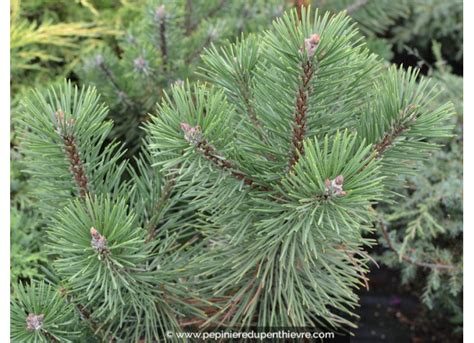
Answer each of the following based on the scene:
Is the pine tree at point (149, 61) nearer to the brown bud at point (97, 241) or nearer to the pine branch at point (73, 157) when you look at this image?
the pine branch at point (73, 157)

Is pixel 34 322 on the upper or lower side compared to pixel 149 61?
lower

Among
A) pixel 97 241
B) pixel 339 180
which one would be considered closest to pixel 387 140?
pixel 339 180

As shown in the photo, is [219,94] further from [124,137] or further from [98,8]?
[98,8]

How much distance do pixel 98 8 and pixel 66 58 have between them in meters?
0.15

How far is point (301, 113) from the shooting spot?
1.82ft

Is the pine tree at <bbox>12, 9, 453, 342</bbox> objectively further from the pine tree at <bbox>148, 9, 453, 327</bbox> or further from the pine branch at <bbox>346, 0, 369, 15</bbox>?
the pine branch at <bbox>346, 0, 369, 15</bbox>

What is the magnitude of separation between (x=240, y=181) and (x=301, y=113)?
98 mm


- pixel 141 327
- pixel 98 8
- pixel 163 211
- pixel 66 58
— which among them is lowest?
pixel 141 327

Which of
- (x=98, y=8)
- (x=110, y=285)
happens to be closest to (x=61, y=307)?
(x=110, y=285)

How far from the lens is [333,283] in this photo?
667 mm

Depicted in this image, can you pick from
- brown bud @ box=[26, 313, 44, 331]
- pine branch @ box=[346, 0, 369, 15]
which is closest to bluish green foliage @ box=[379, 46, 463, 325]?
pine branch @ box=[346, 0, 369, 15]

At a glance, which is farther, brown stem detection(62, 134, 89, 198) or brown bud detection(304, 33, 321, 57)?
brown stem detection(62, 134, 89, 198)

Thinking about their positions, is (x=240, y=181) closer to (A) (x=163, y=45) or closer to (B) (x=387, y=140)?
(B) (x=387, y=140)

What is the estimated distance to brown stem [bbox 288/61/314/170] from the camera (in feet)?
1.71
